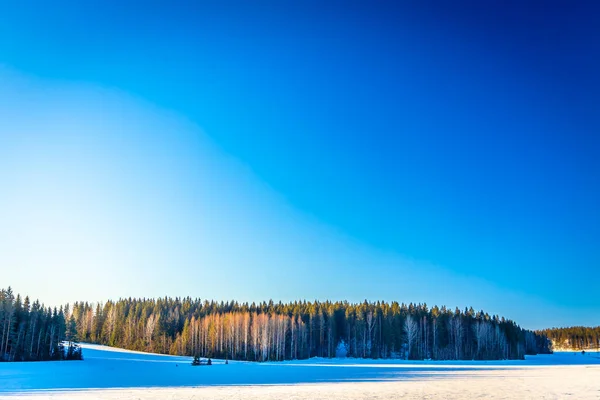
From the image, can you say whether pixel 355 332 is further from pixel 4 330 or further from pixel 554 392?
pixel 554 392

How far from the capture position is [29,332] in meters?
61.3

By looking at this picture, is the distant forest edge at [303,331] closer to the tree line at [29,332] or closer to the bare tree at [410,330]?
the bare tree at [410,330]

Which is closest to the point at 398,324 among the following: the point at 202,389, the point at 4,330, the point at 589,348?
the point at 4,330

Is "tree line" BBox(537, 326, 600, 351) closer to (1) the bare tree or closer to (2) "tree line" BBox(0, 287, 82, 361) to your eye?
(1) the bare tree

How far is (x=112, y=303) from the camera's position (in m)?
126

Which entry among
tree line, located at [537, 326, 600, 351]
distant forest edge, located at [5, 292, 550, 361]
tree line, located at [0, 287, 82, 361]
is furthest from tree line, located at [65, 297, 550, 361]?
tree line, located at [537, 326, 600, 351]

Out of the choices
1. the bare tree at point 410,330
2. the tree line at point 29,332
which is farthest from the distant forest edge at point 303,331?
the tree line at point 29,332

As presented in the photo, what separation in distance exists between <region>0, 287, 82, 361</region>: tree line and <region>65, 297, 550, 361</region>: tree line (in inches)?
1126

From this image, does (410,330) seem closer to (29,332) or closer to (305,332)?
(305,332)

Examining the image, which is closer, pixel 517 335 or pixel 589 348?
pixel 517 335

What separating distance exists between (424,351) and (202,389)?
274 feet

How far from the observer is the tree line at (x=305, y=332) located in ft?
289

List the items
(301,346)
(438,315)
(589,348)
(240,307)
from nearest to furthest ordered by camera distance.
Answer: (301,346)
(438,315)
(240,307)
(589,348)

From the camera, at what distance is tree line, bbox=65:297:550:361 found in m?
88.0
